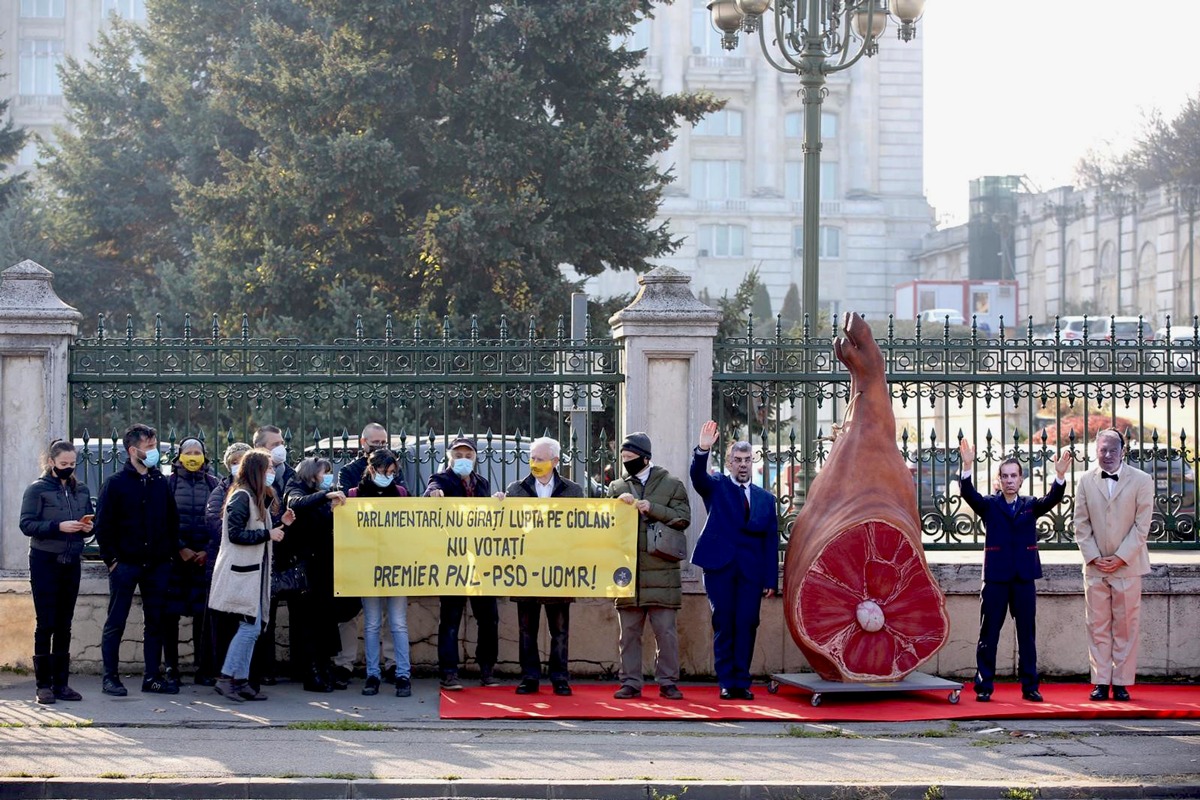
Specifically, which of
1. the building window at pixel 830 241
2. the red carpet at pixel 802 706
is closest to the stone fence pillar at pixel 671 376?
the red carpet at pixel 802 706

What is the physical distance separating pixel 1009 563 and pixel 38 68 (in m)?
69.5

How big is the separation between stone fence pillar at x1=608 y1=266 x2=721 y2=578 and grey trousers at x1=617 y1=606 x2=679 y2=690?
0.91m

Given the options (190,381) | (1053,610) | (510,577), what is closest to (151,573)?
(190,381)

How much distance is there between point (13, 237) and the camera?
109 ft

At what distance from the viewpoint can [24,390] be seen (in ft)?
36.5

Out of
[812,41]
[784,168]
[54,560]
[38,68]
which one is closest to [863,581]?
[812,41]

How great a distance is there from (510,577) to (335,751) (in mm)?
2258

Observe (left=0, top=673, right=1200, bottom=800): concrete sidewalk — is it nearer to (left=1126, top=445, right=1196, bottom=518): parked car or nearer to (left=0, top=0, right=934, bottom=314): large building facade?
(left=1126, top=445, right=1196, bottom=518): parked car

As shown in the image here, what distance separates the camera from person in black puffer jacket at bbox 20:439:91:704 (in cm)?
988

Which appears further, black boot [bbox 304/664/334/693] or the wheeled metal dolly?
black boot [bbox 304/664/334/693]

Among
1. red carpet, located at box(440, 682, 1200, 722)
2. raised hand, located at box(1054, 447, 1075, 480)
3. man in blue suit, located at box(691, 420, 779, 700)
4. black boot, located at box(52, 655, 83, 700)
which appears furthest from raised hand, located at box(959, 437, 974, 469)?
black boot, located at box(52, 655, 83, 700)

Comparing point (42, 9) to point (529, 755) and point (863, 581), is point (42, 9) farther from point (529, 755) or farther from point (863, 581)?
point (529, 755)

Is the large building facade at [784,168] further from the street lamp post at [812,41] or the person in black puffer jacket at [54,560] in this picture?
the person in black puffer jacket at [54,560]

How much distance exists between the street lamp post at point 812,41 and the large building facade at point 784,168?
58.2 m
